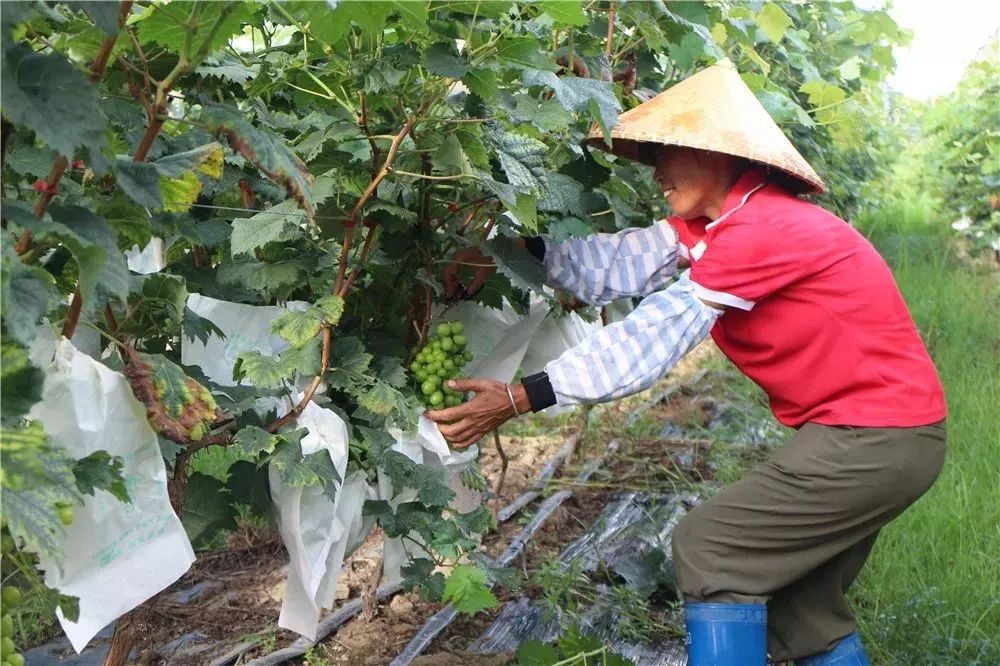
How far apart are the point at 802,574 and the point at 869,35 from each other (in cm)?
322

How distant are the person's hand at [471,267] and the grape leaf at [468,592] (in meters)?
0.66

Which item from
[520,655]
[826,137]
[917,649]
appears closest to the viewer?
[520,655]

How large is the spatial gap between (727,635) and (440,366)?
87cm

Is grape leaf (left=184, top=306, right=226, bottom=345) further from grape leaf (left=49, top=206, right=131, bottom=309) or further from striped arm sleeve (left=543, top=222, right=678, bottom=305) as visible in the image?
striped arm sleeve (left=543, top=222, right=678, bottom=305)

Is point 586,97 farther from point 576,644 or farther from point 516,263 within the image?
point 576,644

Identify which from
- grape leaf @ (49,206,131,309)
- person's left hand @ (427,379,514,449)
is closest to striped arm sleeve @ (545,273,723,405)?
person's left hand @ (427,379,514,449)

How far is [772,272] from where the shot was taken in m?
2.26

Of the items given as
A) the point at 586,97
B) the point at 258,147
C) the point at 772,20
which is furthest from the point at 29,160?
the point at 772,20

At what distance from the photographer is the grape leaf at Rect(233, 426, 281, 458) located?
1836mm

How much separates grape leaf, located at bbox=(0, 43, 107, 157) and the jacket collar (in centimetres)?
154

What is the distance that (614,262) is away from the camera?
2.76m

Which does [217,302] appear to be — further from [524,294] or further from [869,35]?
[869,35]

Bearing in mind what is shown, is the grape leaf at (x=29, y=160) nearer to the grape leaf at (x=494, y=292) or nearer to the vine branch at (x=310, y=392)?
the vine branch at (x=310, y=392)

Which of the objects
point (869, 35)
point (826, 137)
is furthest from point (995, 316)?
point (869, 35)
